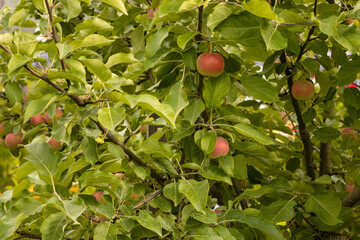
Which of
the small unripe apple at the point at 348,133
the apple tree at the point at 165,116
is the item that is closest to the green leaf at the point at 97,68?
the apple tree at the point at 165,116

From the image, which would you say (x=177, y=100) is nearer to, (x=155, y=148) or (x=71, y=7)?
(x=155, y=148)

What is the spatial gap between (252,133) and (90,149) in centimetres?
31

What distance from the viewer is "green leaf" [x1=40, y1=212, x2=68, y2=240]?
798 mm

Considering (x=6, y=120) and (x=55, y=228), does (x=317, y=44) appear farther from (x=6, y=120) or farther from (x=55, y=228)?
(x=6, y=120)

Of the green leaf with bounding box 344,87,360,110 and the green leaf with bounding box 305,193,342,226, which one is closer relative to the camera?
the green leaf with bounding box 305,193,342,226

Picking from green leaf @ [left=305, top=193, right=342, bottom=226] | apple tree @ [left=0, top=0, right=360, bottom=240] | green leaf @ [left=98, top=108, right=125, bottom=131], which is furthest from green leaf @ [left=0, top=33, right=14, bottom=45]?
green leaf @ [left=305, top=193, right=342, bottom=226]

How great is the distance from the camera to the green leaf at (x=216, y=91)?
941 mm

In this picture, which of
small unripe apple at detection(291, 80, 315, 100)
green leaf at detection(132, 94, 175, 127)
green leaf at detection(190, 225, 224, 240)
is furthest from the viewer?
small unripe apple at detection(291, 80, 315, 100)

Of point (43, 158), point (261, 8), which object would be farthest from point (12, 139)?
point (261, 8)

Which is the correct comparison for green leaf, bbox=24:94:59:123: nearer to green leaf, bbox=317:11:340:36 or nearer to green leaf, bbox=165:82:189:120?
green leaf, bbox=165:82:189:120

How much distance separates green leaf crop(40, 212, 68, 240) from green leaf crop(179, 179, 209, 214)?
22 cm

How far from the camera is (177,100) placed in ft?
2.95

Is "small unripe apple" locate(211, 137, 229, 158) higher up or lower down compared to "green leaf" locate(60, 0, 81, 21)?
lower down

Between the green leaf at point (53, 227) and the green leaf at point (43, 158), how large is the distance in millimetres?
81
